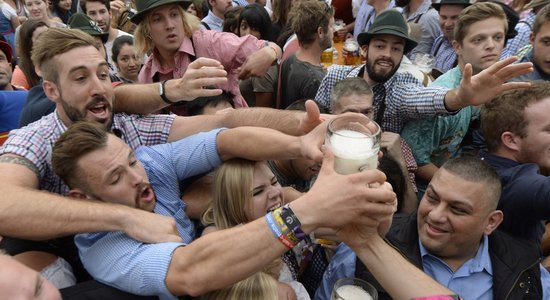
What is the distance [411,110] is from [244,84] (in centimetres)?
191

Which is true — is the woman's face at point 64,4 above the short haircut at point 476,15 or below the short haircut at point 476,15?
below

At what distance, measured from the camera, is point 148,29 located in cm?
354

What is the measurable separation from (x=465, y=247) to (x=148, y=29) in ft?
9.45

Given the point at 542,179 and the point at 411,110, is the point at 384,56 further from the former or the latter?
the point at 542,179

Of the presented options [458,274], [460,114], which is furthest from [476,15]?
[458,274]

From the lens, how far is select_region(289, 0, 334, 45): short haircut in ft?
12.7

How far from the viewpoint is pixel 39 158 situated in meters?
2.18

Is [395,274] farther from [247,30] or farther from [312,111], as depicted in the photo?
[247,30]

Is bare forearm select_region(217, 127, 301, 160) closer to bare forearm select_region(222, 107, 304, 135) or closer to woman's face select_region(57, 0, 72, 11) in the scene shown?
bare forearm select_region(222, 107, 304, 135)

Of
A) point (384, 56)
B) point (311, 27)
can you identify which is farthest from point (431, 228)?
point (311, 27)

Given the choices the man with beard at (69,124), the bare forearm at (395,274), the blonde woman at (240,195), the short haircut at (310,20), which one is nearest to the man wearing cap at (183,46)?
the short haircut at (310,20)

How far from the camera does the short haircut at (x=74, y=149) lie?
1.98 metres

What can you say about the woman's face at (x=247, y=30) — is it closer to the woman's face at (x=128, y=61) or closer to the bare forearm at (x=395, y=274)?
the woman's face at (x=128, y=61)

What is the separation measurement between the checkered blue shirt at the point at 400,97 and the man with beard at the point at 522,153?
0.33m
